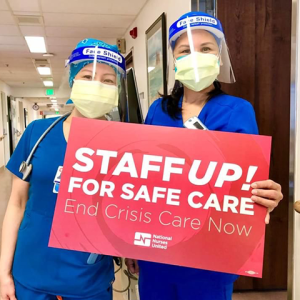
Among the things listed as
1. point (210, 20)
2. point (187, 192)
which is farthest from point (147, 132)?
point (210, 20)

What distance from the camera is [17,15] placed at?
391 cm

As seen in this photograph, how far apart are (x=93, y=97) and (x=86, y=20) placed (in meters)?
3.56

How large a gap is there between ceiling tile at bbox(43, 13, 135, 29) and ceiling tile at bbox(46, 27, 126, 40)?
0.66 ft

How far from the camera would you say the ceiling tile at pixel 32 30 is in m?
4.44

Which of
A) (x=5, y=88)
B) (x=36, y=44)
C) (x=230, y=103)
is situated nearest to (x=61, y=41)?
(x=36, y=44)

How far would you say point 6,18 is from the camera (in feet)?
13.2

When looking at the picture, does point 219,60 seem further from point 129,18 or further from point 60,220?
point 129,18

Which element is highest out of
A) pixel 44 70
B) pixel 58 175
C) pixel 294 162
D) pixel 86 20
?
pixel 44 70

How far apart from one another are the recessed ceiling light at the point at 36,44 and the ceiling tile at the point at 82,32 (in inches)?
12.8

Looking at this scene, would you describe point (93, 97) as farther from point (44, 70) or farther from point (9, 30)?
point (44, 70)

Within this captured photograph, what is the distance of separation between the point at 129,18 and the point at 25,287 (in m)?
3.89

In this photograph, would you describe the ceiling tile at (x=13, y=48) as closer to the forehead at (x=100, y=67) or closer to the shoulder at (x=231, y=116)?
the forehead at (x=100, y=67)

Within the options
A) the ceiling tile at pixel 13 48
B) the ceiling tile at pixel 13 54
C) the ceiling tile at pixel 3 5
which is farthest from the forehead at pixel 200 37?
the ceiling tile at pixel 13 54

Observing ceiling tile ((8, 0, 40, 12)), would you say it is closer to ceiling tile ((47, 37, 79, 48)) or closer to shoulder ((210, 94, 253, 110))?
ceiling tile ((47, 37, 79, 48))
